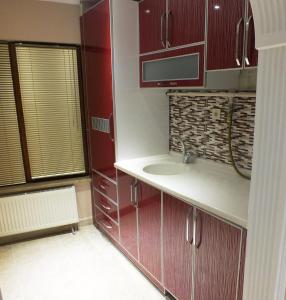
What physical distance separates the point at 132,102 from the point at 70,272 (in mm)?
1597

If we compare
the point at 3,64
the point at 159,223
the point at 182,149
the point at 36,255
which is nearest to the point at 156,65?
the point at 182,149

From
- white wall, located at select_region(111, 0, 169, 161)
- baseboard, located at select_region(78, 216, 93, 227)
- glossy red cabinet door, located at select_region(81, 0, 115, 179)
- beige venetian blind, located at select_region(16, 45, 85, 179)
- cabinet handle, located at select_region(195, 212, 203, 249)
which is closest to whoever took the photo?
cabinet handle, located at select_region(195, 212, 203, 249)

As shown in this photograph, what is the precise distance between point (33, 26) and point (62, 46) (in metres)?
0.32

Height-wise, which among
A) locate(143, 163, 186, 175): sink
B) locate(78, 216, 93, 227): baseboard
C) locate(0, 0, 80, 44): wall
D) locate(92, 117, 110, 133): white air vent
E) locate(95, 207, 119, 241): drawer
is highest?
locate(0, 0, 80, 44): wall

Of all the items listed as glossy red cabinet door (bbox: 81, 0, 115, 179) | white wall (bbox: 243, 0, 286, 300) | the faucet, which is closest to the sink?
the faucet

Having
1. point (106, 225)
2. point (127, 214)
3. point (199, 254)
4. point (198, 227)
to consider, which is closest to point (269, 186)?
point (198, 227)

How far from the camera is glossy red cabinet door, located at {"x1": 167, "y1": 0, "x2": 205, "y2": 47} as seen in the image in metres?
1.65

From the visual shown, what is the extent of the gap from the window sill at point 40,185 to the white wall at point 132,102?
2.83 ft

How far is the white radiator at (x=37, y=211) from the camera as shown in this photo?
277 centimetres

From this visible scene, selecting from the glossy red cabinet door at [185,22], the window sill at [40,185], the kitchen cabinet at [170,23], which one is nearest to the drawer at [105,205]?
the window sill at [40,185]

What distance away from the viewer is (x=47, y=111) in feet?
9.57

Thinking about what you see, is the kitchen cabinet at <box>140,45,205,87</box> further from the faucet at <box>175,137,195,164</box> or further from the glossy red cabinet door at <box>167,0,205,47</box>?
the faucet at <box>175,137,195,164</box>

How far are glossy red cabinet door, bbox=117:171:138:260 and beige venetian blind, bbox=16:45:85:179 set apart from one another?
3.07 ft

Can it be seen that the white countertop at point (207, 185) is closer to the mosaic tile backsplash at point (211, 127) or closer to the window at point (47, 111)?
the mosaic tile backsplash at point (211, 127)
